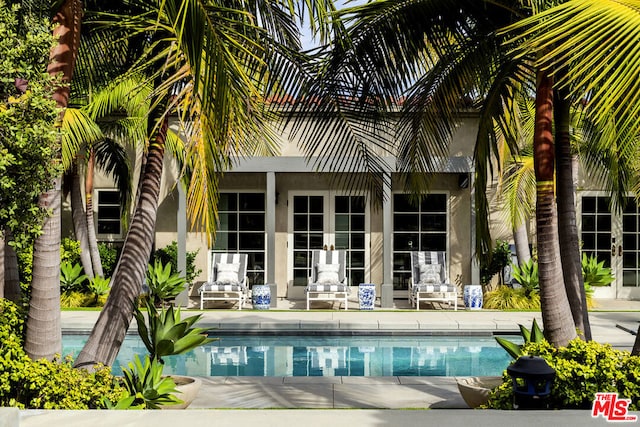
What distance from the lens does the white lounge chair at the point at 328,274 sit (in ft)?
43.0

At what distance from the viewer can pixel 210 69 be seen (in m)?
4.21

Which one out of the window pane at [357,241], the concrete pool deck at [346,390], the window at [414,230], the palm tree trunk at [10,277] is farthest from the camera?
the window pane at [357,241]

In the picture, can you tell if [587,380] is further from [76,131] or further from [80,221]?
[80,221]

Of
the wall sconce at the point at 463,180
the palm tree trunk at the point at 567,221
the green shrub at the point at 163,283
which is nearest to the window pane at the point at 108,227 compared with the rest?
the green shrub at the point at 163,283

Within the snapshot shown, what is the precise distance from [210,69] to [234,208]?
10.7m

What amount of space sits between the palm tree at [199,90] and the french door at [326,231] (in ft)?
25.7

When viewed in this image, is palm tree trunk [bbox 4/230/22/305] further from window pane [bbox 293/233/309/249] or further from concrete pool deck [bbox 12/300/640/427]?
window pane [bbox 293/233/309/249]

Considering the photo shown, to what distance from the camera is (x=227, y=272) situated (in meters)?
13.7

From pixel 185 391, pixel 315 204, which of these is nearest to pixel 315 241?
pixel 315 204

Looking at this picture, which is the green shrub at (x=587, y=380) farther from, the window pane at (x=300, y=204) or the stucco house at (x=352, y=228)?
the window pane at (x=300, y=204)

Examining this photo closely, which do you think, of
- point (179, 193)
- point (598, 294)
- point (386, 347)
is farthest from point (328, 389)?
point (598, 294)

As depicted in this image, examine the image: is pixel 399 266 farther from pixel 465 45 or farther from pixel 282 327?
pixel 465 45

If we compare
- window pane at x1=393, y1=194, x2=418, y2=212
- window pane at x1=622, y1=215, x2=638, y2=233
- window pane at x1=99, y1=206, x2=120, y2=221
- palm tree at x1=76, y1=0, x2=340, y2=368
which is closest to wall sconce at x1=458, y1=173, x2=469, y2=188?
window pane at x1=393, y1=194, x2=418, y2=212

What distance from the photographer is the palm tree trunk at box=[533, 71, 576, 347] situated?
5.26 m
